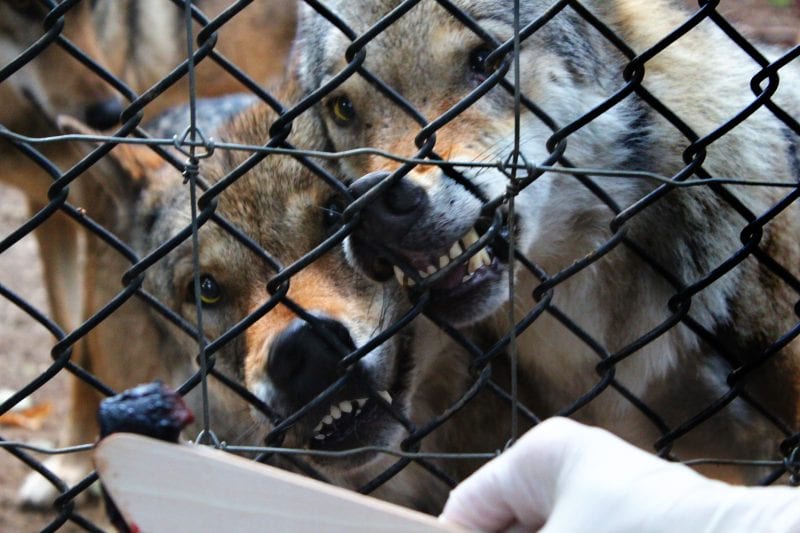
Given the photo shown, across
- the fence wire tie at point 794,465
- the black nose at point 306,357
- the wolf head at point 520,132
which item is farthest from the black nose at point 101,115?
the fence wire tie at point 794,465

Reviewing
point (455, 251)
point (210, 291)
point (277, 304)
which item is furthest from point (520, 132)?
point (210, 291)

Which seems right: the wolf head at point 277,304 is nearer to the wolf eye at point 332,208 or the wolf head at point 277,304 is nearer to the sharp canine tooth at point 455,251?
the wolf eye at point 332,208

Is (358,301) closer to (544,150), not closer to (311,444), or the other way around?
(311,444)

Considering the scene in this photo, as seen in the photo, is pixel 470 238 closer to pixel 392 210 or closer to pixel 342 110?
pixel 392 210

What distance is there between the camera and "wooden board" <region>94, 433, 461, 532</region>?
4.04 feet

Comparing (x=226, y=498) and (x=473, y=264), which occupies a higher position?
(x=473, y=264)

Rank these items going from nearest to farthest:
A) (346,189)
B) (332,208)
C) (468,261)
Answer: (346,189) < (468,261) < (332,208)

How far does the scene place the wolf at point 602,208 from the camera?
225 cm

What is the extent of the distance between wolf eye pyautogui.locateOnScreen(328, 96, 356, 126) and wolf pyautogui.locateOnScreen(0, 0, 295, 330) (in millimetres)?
1061

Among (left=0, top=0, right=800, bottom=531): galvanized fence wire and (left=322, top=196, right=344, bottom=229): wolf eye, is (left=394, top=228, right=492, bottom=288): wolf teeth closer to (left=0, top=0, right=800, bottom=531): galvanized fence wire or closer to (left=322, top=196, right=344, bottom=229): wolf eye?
(left=0, top=0, right=800, bottom=531): galvanized fence wire

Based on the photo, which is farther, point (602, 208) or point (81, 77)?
point (81, 77)

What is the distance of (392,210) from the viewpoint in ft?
6.95

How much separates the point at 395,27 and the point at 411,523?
1.56m

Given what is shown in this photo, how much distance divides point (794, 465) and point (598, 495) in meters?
1.19
